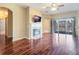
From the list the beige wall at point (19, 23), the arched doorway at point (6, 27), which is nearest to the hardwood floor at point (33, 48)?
the arched doorway at point (6, 27)

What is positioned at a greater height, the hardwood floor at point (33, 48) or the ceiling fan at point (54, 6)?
the ceiling fan at point (54, 6)

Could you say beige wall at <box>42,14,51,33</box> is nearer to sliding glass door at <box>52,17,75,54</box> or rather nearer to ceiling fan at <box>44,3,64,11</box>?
sliding glass door at <box>52,17,75,54</box>

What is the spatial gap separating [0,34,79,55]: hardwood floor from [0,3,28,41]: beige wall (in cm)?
16

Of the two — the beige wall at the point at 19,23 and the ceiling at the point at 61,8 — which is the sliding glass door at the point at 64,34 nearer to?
the ceiling at the point at 61,8

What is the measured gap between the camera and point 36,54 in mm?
2951

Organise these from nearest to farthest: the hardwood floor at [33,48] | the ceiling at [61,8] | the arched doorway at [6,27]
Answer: the ceiling at [61,8] < the hardwood floor at [33,48] < the arched doorway at [6,27]

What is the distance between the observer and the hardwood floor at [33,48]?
2.98m

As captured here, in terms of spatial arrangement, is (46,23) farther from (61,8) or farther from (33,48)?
(33,48)

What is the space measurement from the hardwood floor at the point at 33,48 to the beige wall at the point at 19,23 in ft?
0.51

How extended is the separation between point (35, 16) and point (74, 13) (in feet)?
3.20

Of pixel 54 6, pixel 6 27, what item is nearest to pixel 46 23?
pixel 54 6

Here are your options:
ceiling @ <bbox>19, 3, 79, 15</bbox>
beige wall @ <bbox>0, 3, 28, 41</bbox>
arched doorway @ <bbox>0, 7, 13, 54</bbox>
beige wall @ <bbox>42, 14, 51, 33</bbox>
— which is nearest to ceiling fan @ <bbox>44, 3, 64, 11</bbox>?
ceiling @ <bbox>19, 3, 79, 15</bbox>

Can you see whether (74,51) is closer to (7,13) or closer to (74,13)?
(74,13)

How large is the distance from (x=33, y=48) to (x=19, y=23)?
0.73 m
